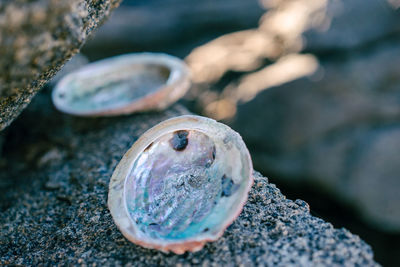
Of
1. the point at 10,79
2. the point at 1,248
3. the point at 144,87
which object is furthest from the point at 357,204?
the point at 10,79

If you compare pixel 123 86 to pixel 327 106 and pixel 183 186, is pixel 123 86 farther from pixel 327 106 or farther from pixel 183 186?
pixel 327 106

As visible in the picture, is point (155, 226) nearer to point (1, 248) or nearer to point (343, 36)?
point (1, 248)

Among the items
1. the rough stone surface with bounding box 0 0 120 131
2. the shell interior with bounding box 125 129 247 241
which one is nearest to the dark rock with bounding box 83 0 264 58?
the shell interior with bounding box 125 129 247 241

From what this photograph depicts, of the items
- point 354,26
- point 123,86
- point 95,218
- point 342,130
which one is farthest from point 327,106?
point 95,218

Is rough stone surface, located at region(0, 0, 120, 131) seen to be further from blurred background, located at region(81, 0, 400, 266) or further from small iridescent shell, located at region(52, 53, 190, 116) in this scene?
blurred background, located at region(81, 0, 400, 266)

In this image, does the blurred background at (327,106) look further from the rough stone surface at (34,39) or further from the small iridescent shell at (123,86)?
the rough stone surface at (34,39)

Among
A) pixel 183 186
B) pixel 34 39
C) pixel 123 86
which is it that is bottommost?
pixel 123 86
